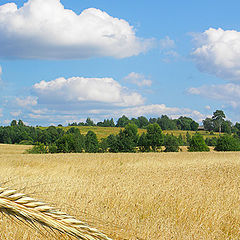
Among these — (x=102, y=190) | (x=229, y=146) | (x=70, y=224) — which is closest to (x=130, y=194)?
(x=102, y=190)

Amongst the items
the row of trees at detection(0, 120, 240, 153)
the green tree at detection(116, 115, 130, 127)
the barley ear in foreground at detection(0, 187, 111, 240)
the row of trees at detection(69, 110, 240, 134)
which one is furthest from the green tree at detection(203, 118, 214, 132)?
the barley ear in foreground at detection(0, 187, 111, 240)

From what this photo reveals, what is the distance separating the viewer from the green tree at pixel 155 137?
62781 millimetres

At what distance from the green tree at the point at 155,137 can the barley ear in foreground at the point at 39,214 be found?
61411 mm

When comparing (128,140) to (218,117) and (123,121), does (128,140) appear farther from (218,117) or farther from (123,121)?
(123,121)

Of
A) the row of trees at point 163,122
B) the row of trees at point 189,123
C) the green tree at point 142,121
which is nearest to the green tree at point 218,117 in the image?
the row of trees at point 189,123

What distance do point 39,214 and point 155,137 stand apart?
61784 millimetres

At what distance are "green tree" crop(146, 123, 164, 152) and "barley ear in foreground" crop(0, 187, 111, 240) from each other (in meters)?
61.4

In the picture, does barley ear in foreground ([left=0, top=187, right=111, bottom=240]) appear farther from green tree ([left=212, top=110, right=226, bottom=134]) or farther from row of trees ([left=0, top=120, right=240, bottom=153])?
green tree ([left=212, top=110, right=226, bottom=134])

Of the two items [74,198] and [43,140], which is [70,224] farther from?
[43,140]

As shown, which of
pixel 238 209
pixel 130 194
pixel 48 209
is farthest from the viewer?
pixel 130 194

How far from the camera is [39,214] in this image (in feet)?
5.05

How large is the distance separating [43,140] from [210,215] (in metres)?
78.8

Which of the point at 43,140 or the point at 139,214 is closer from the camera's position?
the point at 139,214

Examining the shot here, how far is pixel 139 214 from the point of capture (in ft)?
16.7
